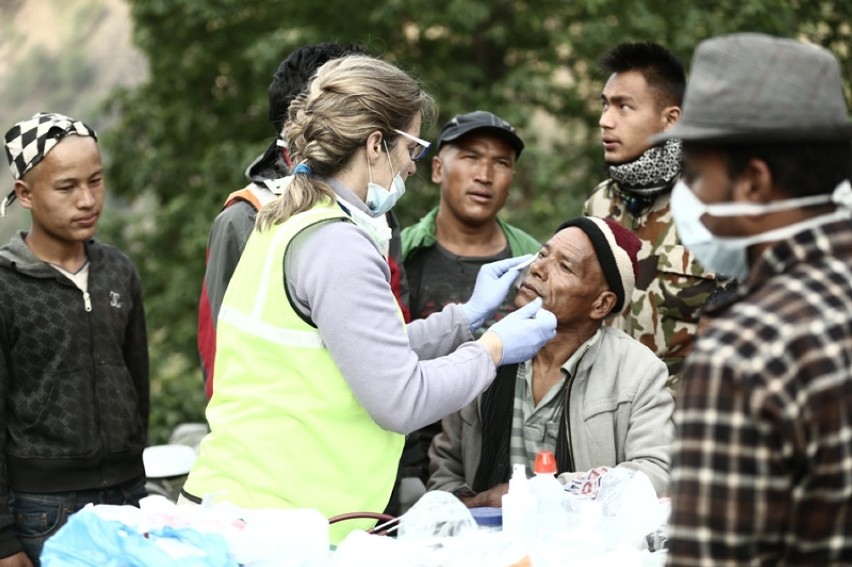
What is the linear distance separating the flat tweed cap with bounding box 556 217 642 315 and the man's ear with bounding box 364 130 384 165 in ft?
3.31

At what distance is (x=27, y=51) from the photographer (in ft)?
100

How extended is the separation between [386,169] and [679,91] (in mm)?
1939

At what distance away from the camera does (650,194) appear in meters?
4.33

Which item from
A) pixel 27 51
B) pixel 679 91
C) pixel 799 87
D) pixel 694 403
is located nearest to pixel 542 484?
pixel 694 403

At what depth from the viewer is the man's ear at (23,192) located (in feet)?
13.3

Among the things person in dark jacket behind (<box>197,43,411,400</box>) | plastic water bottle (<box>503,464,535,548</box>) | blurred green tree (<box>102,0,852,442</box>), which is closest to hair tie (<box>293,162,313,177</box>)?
person in dark jacket behind (<box>197,43,411,400</box>)

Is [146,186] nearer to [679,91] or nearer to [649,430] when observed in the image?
[679,91]

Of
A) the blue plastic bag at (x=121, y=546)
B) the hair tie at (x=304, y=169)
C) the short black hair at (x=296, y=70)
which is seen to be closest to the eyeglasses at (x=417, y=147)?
the hair tie at (x=304, y=169)

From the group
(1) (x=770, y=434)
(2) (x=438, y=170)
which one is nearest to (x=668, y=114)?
(2) (x=438, y=170)

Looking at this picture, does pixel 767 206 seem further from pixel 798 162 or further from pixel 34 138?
pixel 34 138

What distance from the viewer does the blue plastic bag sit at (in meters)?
2.44

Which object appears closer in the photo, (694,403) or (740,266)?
(694,403)

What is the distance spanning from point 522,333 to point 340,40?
7.02 m

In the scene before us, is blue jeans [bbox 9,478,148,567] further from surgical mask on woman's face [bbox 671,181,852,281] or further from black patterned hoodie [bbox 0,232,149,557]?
surgical mask on woman's face [bbox 671,181,852,281]
